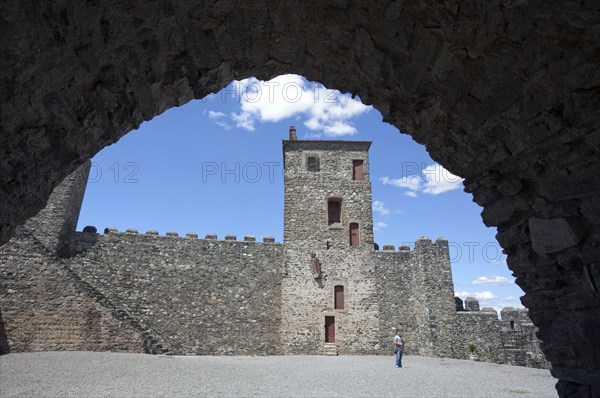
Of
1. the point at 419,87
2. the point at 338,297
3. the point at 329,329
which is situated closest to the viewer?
the point at 419,87

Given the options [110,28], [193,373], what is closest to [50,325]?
[193,373]

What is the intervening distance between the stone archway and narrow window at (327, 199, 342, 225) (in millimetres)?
16573

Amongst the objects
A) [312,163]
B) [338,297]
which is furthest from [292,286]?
[312,163]

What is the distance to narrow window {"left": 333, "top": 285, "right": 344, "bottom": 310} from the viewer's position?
58.1 ft

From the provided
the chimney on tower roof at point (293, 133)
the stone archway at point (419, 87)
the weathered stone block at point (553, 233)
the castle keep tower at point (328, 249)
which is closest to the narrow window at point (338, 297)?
the castle keep tower at point (328, 249)

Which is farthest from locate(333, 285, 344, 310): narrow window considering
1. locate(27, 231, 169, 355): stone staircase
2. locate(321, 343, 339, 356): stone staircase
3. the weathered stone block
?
the weathered stone block

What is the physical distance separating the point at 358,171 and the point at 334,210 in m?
2.72

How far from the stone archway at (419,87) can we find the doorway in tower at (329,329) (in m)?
15.3

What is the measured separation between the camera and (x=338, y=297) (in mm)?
17875

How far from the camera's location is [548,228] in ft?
8.35

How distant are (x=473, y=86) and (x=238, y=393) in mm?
6742

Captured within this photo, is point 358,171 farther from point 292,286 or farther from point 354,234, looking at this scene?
Answer: point 292,286

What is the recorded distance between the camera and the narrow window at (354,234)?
19.2m

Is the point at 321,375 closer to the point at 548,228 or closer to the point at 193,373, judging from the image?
the point at 193,373
